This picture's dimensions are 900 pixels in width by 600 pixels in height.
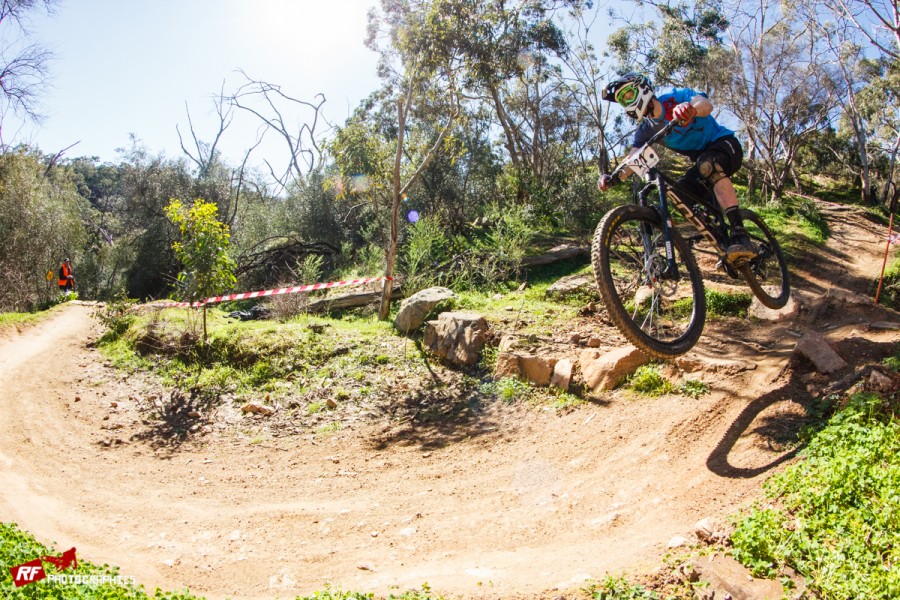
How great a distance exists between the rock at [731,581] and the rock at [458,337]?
5.42 m

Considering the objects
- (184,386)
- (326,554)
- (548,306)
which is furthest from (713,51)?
(326,554)

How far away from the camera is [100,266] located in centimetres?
2833

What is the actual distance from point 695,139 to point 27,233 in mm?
24090

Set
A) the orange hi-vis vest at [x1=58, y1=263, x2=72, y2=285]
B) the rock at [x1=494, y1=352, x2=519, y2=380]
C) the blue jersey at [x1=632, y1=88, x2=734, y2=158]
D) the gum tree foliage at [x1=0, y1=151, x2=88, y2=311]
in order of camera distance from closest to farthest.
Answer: the blue jersey at [x1=632, y1=88, x2=734, y2=158] → the rock at [x1=494, y1=352, x2=519, y2=380] → the orange hi-vis vest at [x1=58, y1=263, x2=72, y2=285] → the gum tree foliage at [x1=0, y1=151, x2=88, y2=311]

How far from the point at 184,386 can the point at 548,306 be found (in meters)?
6.24

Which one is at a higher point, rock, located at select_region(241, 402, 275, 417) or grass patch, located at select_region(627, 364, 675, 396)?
grass patch, located at select_region(627, 364, 675, 396)

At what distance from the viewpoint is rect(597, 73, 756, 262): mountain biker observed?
16.4 feet

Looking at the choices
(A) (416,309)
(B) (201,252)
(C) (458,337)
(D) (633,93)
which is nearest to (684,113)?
(D) (633,93)

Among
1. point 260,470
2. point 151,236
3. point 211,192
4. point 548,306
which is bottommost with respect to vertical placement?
point 260,470

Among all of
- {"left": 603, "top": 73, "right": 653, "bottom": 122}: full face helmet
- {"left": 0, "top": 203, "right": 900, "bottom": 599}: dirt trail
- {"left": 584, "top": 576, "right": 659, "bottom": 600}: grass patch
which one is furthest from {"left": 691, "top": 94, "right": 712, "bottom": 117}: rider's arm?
{"left": 584, "top": 576, "right": 659, "bottom": 600}: grass patch

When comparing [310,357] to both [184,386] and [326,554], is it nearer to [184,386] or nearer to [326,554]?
[184,386]

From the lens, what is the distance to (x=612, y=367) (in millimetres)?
6840

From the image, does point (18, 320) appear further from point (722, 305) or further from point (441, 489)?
point (722, 305)

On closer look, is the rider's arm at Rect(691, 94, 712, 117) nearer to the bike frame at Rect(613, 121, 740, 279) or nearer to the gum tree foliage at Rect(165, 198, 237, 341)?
the bike frame at Rect(613, 121, 740, 279)
